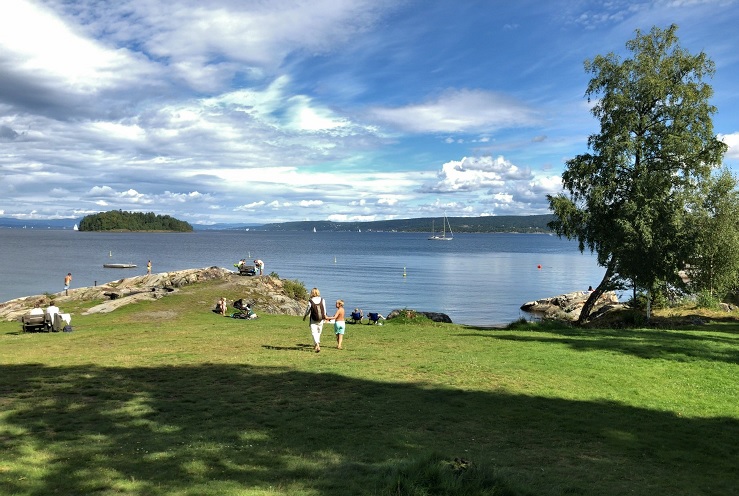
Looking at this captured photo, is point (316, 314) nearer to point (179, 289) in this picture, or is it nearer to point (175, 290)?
point (175, 290)

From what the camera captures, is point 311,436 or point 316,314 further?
point 316,314

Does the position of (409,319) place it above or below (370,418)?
below

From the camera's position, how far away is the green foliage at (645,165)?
2953 centimetres

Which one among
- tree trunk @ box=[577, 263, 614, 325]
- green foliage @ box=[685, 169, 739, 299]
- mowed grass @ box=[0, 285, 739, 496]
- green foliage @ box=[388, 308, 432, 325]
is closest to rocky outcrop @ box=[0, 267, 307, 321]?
green foliage @ box=[388, 308, 432, 325]

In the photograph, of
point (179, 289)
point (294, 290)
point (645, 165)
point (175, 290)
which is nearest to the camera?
point (645, 165)

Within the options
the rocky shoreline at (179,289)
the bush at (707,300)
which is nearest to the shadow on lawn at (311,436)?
the rocky shoreline at (179,289)

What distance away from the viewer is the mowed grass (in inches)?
282

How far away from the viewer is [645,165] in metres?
30.5

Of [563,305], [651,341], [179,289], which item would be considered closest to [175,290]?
[179,289]

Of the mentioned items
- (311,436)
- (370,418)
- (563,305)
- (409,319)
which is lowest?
(563,305)

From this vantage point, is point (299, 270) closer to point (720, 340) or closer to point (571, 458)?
point (720, 340)

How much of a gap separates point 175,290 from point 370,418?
33379mm

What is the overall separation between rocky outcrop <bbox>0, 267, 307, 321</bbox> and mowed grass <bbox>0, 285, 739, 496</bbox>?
1449 centimetres

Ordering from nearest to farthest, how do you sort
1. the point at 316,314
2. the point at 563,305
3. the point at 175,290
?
the point at 316,314, the point at 175,290, the point at 563,305
